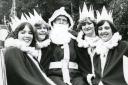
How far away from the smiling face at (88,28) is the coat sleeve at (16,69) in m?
2.01

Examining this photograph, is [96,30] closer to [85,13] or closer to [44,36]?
[85,13]

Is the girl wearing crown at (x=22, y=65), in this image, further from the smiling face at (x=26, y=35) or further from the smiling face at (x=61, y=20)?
the smiling face at (x=61, y=20)

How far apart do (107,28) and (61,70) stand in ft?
3.93

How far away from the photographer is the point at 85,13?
27.3 feet

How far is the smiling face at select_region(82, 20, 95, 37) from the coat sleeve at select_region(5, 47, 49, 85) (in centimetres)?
201

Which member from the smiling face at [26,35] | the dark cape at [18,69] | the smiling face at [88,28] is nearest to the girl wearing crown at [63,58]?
the smiling face at [88,28]

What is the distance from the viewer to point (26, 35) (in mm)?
7102

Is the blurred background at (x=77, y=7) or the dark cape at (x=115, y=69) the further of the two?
the blurred background at (x=77, y=7)

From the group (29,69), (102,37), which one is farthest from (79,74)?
(29,69)

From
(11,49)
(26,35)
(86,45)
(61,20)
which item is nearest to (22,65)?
(11,49)

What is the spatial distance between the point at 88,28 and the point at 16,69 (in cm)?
222

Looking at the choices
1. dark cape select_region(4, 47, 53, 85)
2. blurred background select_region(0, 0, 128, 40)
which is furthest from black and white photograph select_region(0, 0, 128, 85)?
blurred background select_region(0, 0, 128, 40)

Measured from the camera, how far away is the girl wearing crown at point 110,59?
744cm

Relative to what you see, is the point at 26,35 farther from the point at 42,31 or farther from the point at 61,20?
the point at 61,20
